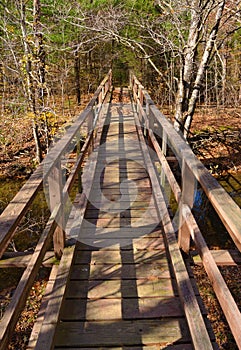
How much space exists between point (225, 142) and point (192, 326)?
1327 cm

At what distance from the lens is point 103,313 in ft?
9.04

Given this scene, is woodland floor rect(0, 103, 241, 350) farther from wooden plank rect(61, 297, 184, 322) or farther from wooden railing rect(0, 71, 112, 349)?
wooden plank rect(61, 297, 184, 322)

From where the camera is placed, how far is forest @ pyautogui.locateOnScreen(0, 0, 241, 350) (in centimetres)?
898

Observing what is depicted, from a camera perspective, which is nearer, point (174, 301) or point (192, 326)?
point (192, 326)

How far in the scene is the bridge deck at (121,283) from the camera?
100 inches

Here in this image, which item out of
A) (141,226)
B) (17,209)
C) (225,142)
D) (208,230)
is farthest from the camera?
(225,142)

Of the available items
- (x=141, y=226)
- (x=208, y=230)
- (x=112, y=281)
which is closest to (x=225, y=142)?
(x=208, y=230)

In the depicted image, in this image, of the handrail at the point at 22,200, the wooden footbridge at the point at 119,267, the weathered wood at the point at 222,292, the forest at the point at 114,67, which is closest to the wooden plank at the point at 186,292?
the wooden footbridge at the point at 119,267

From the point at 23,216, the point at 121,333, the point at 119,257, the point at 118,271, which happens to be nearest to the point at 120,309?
the point at 121,333

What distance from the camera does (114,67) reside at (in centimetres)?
2270

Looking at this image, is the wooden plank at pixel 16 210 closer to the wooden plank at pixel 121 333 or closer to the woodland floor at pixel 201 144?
the wooden plank at pixel 121 333

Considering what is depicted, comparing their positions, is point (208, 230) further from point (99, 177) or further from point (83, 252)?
point (83, 252)

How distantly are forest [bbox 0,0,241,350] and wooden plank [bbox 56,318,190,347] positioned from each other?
3.75 metres

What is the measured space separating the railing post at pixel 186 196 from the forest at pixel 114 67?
3500mm
